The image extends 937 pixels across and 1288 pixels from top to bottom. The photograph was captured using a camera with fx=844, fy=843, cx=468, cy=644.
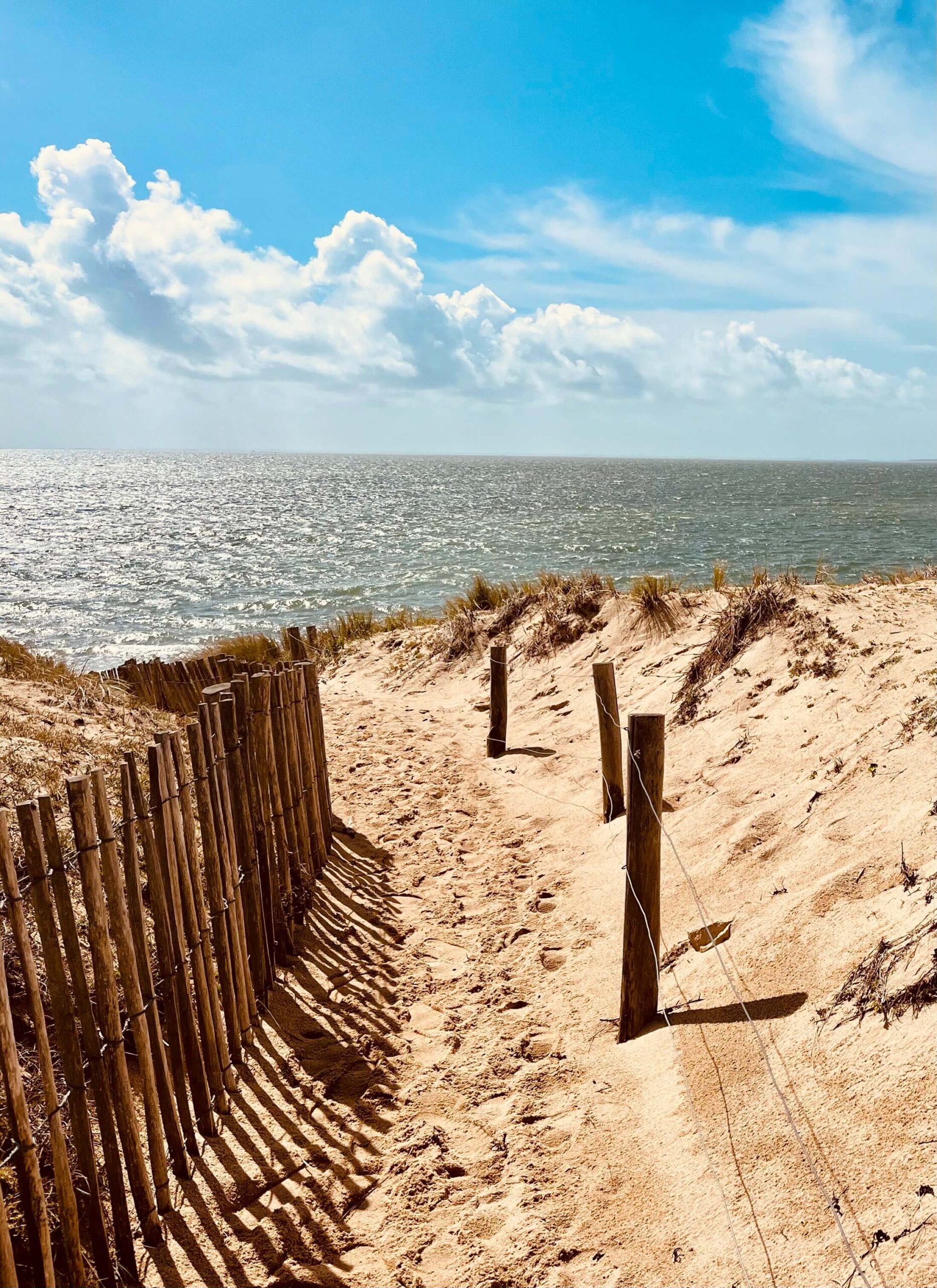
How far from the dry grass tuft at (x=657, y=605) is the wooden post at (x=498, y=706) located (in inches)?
81.8

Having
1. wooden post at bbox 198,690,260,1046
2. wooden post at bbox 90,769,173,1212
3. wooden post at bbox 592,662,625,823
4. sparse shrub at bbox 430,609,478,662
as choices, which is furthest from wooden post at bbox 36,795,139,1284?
sparse shrub at bbox 430,609,478,662

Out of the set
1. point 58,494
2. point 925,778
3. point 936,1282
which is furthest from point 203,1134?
point 58,494

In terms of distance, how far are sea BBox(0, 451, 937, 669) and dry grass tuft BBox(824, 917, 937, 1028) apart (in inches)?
421

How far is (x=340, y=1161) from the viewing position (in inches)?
119

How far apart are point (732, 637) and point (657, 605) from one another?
205 centimetres

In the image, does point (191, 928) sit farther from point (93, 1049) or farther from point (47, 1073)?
point (47, 1073)

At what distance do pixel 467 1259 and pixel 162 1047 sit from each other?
1164mm

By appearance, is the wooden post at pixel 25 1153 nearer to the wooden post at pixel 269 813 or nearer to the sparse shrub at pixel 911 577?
the wooden post at pixel 269 813

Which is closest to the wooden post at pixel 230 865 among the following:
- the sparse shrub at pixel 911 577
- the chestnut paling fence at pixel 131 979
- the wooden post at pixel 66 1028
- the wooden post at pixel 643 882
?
the chestnut paling fence at pixel 131 979

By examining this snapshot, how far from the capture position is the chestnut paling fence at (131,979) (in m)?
2.20

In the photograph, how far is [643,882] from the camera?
11.3ft

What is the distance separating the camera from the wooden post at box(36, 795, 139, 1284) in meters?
2.24

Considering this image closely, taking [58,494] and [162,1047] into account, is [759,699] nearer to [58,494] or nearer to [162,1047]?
[162,1047]

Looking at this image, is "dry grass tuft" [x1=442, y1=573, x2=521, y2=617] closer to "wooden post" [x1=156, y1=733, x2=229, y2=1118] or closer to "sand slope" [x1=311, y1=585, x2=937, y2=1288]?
"sand slope" [x1=311, y1=585, x2=937, y2=1288]
